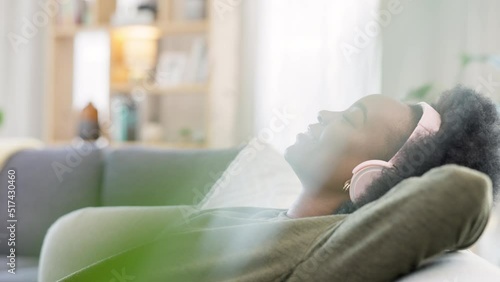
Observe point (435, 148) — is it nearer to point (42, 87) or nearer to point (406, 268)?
point (406, 268)

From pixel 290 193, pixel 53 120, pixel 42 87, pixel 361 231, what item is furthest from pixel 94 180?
pixel 42 87

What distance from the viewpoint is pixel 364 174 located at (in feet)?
2.62

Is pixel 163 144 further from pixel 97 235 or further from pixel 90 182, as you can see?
pixel 97 235

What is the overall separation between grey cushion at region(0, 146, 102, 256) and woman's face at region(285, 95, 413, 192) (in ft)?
4.06

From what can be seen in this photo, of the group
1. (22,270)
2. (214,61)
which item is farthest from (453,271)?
(214,61)

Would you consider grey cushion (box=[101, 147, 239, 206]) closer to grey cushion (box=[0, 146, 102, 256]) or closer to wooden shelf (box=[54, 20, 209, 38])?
grey cushion (box=[0, 146, 102, 256])

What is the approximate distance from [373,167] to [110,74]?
297 cm

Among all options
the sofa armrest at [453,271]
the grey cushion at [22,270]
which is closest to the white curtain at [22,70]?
the grey cushion at [22,270]

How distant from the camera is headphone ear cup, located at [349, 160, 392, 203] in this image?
796 millimetres

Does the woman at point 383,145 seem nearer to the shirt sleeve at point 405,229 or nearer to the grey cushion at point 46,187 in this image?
the shirt sleeve at point 405,229

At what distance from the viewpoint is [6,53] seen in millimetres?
3844

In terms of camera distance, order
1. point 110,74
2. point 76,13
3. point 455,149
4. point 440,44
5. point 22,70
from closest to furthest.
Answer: point 455,149 < point 440,44 < point 110,74 < point 76,13 < point 22,70

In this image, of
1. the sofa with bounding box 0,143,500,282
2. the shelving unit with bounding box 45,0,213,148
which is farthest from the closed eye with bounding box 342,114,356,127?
the shelving unit with bounding box 45,0,213,148

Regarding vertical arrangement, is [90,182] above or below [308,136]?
below
